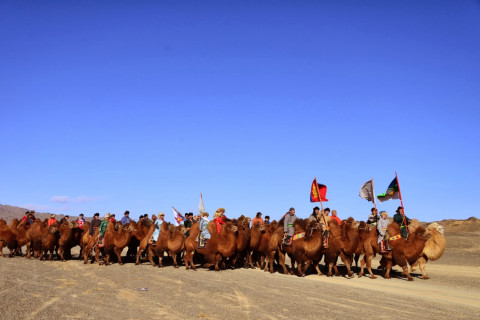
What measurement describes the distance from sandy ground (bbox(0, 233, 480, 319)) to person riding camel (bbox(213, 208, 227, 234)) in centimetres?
198

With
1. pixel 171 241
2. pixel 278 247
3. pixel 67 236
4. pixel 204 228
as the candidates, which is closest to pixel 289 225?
pixel 278 247

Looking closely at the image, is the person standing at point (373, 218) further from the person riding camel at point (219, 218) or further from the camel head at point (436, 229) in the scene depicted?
the person riding camel at point (219, 218)

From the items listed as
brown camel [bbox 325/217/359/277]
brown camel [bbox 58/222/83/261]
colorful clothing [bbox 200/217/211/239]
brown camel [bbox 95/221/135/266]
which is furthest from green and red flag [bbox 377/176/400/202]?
brown camel [bbox 58/222/83/261]

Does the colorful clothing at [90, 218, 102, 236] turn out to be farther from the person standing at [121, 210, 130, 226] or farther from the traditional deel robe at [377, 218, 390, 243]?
the traditional deel robe at [377, 218, 390, 243]

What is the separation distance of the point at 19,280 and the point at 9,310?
5.45 meters

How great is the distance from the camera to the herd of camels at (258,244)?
17969mm

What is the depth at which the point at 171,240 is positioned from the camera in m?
20.8

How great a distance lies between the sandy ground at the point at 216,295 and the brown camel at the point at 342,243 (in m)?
0.77

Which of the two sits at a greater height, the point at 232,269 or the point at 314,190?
the point at 314,190

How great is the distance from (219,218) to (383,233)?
6929 mm

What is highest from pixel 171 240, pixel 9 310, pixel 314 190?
pixel 314 190

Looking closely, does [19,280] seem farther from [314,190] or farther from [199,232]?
[314,190]

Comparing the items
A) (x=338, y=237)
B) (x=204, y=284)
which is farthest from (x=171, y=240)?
(x=338, y=237)

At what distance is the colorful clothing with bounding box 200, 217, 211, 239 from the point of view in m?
19.5
